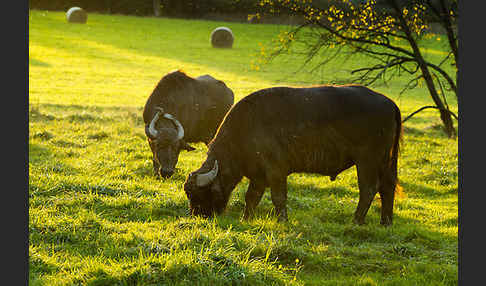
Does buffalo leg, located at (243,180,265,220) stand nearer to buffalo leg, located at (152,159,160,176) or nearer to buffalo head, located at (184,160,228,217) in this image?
buffalo head, located at (184,160,228,217)

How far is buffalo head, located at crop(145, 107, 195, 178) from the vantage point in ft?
Result: 38.6

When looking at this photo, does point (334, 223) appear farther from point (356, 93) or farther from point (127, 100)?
point (127, 100)

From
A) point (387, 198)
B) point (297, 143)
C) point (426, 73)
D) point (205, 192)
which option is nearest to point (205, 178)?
point (205, 192)

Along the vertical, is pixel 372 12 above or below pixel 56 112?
above

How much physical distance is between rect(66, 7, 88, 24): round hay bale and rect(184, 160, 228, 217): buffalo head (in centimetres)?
5484

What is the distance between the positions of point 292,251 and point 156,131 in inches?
232

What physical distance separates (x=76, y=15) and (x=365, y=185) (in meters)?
56.1

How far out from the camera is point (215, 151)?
9.19 metres

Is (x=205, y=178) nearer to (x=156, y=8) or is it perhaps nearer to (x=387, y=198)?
(x=387, y=198)

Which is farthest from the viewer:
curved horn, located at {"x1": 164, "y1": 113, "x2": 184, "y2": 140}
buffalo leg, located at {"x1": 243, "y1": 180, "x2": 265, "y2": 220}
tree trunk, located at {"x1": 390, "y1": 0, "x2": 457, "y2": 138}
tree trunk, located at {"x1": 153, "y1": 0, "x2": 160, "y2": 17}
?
tree trunk, located at {"x1": 153, "y1": 0, "x2": 160, "y2": 17}

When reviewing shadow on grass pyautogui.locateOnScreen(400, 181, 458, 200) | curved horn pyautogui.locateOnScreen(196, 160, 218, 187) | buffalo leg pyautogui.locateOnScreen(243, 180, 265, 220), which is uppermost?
curved horn pyautogui.locateOnScreen(196, 160, 218, 187)

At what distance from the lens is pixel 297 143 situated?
895cm

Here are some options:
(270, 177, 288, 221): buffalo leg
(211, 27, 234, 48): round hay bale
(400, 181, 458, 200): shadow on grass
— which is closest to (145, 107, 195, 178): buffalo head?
(270, 177, 288, 221): buffalo leg

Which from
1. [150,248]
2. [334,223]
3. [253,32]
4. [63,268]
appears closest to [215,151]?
[334,223]
